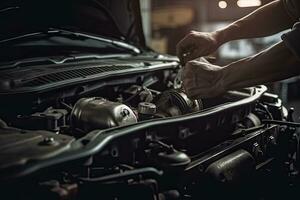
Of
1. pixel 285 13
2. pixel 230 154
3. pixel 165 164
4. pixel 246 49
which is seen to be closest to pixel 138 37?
pixel 285 13

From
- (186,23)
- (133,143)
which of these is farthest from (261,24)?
(186,23)

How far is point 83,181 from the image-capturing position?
40.8 inches

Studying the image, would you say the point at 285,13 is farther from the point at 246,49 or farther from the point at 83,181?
the point at 246,49

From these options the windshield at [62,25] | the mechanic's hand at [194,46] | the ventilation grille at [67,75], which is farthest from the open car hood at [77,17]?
the mechanic's hand at [194,46]

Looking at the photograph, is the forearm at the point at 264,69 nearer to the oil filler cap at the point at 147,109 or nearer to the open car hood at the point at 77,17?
the oil filler cap at the point at 147,109

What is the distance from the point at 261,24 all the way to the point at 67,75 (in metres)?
1.08

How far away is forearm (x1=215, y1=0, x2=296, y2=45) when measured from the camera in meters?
2.01

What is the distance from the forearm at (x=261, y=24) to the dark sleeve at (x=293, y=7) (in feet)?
0.21

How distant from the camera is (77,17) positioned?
6.69 ft

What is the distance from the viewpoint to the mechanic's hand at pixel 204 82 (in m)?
1.57

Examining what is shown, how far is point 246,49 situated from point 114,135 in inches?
241

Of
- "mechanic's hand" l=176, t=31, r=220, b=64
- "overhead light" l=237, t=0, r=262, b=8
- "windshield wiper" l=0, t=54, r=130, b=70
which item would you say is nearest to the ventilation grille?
"windshield wiper" l=0, t=54, r=130, b=70

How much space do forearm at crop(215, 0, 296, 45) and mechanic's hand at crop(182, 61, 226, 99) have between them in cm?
48

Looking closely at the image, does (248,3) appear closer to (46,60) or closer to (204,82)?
(204,82)
